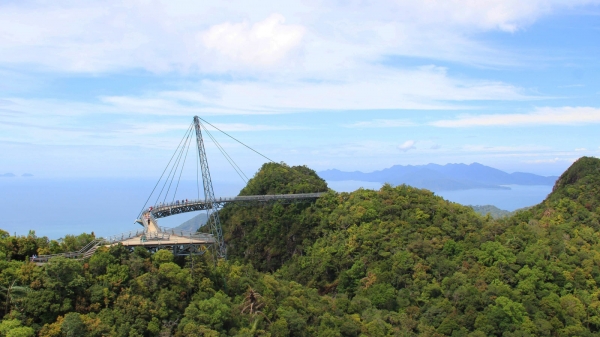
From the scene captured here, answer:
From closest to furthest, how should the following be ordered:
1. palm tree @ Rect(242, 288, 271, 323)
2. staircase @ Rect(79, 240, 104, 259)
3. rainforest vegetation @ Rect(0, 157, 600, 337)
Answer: rainforest vegetation @ Rect(0, 157, 600, 337) < staircase @ Rect(79, 240, 104, 259) < palm tree @ Rect(242, 288, 271, 323)

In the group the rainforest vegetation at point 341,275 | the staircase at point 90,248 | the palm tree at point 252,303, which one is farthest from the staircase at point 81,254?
the palm tree at point 252,303

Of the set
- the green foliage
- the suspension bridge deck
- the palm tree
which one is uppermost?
the suspension bridge deck

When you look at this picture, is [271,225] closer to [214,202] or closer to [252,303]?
[214,202]

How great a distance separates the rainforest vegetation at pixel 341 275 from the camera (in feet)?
76.6

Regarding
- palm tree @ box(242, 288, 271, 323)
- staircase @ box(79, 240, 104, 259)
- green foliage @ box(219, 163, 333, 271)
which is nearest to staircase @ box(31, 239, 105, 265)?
staircase @ box(79, 240, 104, 259)

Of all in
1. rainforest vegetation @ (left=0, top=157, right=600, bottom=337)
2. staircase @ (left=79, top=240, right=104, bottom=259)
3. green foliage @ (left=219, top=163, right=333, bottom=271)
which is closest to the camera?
rainforest vegetation @ (left=0, top=157, right=600, bottom=337)

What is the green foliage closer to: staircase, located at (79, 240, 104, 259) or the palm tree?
the palm tree

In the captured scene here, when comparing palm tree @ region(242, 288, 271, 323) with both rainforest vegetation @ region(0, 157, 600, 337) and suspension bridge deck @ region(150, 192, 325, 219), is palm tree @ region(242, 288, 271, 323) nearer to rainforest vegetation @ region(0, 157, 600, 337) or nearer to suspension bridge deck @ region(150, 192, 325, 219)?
rainforest vegetation @ region(0, 157, 600, 337)

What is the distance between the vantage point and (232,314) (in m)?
26.0

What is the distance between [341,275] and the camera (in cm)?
4272

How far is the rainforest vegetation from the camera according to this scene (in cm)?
2336

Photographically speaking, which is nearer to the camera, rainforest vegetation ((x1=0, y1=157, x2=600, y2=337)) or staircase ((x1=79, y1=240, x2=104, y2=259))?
rainforest vegetation ((x1=0, y1=157, x2=600, y2=337))

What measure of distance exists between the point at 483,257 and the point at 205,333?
2545cm

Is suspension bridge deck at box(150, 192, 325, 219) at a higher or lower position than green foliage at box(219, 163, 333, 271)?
higher
